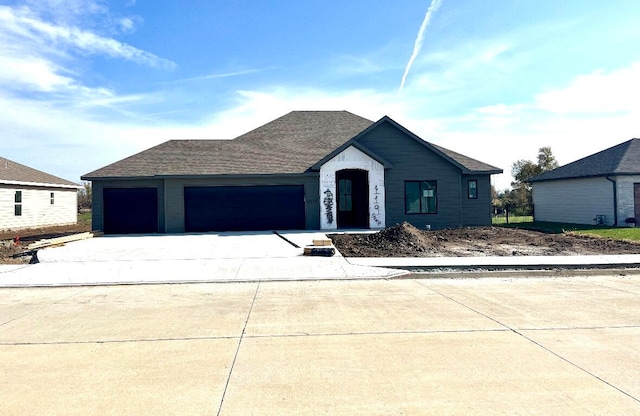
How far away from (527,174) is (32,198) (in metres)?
40.7

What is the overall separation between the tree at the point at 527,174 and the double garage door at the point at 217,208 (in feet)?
79.6

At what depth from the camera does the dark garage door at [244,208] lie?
866 inches

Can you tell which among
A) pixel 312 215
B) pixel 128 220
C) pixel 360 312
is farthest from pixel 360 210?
pixel 360 312

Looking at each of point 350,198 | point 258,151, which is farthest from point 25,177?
point 350,198

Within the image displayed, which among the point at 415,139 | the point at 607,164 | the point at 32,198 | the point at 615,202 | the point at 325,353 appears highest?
the point at 415,139

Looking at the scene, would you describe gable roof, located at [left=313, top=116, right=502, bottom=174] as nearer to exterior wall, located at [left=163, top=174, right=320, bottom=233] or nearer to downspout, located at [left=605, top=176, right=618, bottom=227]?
exterior wall, located at [left=163, top=174, right=320, bottom=233]

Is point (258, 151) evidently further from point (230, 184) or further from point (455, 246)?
point (455, 246)

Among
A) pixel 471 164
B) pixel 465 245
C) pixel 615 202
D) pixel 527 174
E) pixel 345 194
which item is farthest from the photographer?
pixel 527 174

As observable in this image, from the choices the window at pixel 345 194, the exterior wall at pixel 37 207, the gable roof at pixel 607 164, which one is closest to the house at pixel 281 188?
the window at pixel 345 194

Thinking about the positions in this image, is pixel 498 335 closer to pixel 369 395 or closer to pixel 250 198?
pixel 369 395

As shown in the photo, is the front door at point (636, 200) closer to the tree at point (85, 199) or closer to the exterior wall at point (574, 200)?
the exterior wall at point (574, 200)

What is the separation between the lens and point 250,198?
874 inches

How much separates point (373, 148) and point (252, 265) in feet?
40.9

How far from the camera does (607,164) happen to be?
82.3 ft
